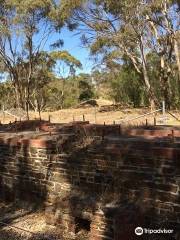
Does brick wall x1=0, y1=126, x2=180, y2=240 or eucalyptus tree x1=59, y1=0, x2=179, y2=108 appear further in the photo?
eucalyptus tree x1=59, y1=0, x2=179, y2=108

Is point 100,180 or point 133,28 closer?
→ point 100,180

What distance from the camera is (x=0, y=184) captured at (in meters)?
8.42

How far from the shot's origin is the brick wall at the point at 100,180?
5598 mm

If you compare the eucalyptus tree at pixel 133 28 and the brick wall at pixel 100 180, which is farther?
the eucalyptus tree at pixel 133 28

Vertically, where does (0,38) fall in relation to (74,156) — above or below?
above

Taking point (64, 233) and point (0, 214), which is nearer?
point (64, 233)

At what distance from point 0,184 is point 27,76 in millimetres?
26710

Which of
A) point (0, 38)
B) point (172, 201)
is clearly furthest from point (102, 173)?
point (0, 38)

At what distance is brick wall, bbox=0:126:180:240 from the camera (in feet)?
18.4

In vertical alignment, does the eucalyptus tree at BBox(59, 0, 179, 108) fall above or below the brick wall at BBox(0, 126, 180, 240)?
above

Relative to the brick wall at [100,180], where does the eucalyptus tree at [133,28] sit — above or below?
above

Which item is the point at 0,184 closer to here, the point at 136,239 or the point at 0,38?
the point at 136,239

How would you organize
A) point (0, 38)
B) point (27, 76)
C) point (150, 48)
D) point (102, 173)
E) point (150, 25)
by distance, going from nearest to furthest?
point (102, 173) < point (150, 25) < point (150, 48) < point (0, 38) < point (27, 76)

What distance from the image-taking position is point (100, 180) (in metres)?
6.47
